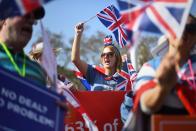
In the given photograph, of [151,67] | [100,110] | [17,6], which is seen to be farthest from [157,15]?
[100,110]

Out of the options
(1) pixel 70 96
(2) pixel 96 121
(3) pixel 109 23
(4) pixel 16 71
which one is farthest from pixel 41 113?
(3) pixel 109 23

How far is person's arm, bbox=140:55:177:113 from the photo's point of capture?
138 inches

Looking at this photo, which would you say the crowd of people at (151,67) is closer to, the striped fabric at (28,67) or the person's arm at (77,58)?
the striped fabric at (28,67)

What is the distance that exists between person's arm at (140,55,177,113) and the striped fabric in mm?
846

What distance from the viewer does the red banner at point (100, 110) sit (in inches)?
263

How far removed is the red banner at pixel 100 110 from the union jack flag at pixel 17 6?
2531 millimetres

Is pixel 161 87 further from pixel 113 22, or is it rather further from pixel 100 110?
pixel 113 22

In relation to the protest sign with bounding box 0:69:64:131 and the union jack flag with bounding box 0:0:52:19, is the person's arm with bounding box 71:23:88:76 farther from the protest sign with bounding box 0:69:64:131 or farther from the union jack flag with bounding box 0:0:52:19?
the protest sign with bounding box 0:69:64:131

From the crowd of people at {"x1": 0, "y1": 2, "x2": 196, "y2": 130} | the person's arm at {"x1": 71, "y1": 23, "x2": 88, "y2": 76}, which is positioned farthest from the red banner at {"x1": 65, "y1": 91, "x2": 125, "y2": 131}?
the crowd of people at {"x1": 0, "y1": 2, "x2": 196, "y2": 130}

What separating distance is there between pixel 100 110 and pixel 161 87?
3.26 m

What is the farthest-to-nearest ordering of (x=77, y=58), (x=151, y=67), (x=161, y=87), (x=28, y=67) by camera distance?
(x=77, y=58) → (x=28, y=67) → (x=151, y=67) → (x=161, y=87)

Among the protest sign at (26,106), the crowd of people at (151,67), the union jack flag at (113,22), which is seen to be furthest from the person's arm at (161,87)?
the union jack flag at (113,22)

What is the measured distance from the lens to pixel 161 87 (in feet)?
11.8

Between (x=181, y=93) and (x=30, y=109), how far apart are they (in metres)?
0.94
